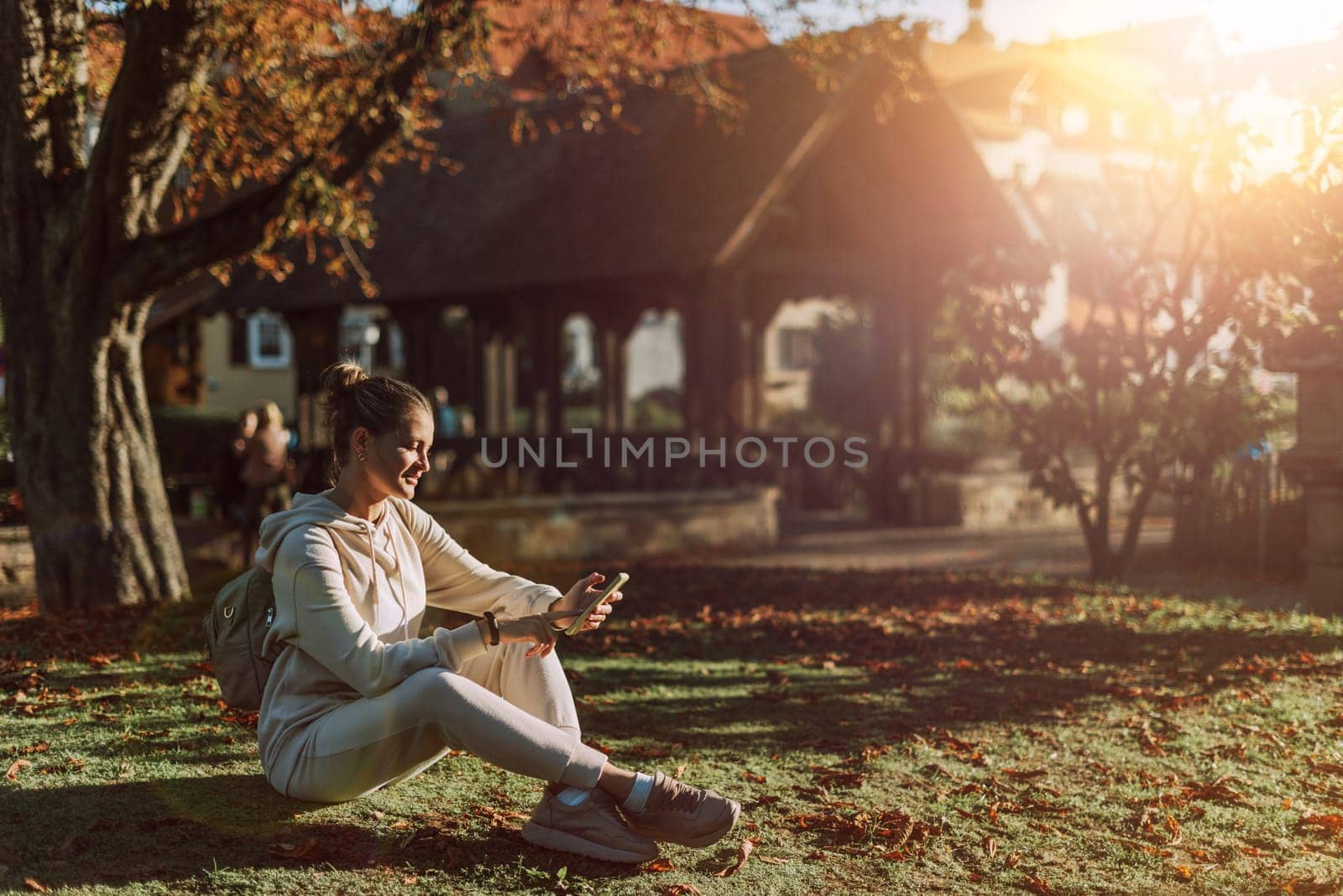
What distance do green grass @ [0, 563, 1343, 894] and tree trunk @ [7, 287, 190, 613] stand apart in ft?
1.74

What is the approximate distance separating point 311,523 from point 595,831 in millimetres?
1298

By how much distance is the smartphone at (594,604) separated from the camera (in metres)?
4.25

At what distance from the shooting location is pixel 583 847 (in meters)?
4.36

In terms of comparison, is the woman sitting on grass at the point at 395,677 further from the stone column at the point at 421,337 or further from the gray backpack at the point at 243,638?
the stone column at the point at 421,337

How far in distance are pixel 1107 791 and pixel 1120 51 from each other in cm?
4857

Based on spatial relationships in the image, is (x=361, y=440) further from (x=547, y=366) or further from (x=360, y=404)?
(x=547, y=366)

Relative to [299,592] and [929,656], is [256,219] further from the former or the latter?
[299,592]

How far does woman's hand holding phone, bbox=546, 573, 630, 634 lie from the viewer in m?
4.25

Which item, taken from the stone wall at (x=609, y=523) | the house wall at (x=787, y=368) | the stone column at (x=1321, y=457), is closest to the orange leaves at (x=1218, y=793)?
the stone column at (x=1321, y=457)

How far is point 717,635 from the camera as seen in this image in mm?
9500

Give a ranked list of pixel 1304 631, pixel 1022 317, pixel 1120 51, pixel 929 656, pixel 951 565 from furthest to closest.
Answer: pixel 1120 51 < pixel 951 565 < pixel 1022 317 < pixel 1304 631 < pixel 929 656

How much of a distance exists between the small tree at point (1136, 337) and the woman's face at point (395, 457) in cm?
845

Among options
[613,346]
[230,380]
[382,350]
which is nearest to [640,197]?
[613,346]

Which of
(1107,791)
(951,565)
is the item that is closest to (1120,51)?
(951,565)
